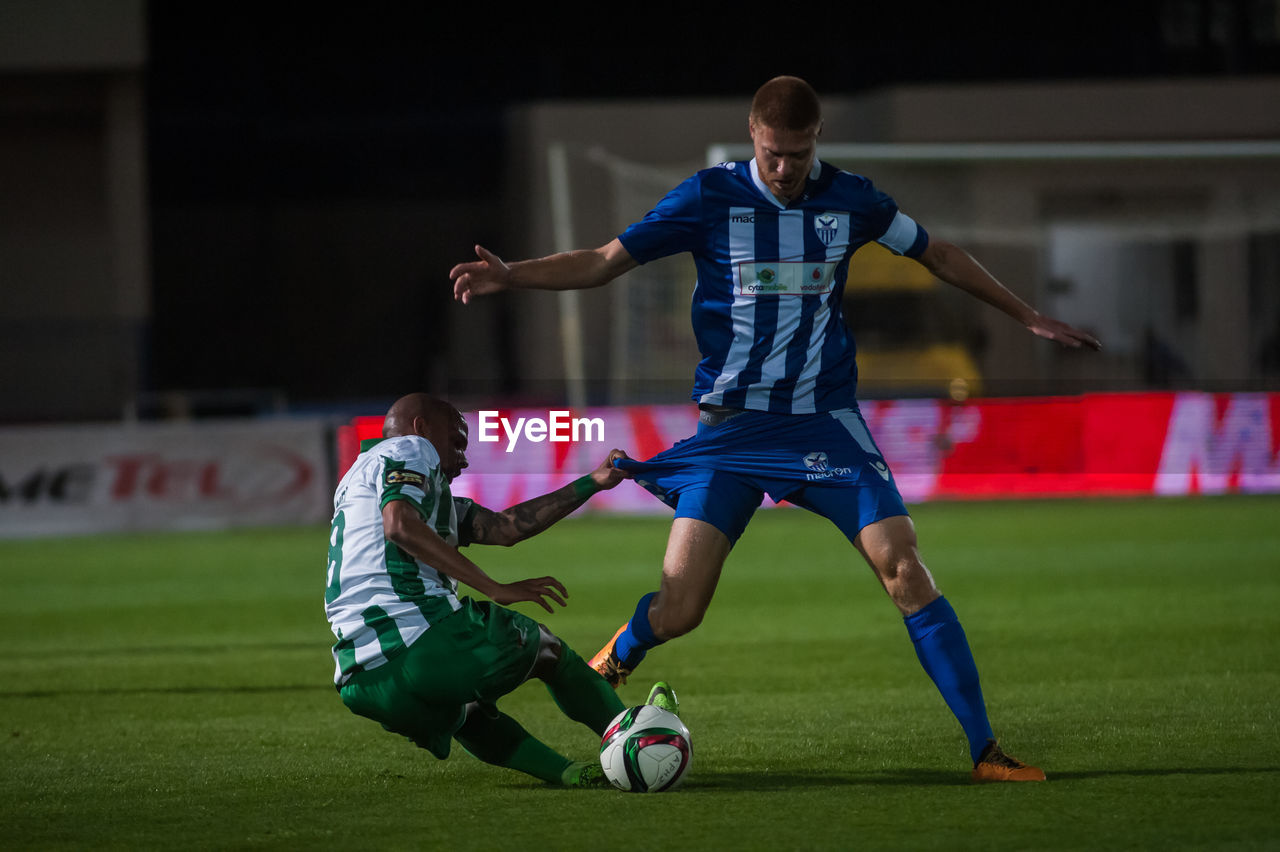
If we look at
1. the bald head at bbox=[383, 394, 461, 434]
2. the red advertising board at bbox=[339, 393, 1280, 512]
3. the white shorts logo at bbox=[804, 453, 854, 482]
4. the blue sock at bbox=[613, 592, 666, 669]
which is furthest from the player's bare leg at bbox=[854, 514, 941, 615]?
the red advertising board at bbox=[339, 393, 1280, 512]

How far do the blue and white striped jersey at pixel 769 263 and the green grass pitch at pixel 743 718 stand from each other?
3.85ft

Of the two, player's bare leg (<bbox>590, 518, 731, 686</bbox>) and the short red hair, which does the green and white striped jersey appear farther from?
the short red hair

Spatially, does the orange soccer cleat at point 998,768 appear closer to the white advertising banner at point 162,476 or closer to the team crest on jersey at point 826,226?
the team crest on jersey at point 826,226

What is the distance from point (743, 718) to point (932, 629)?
1506 millimetres

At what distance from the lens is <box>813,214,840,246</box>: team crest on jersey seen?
4.96m

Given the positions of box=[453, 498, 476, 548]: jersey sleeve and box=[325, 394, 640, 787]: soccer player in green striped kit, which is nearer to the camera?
box=[325, 394, 640, 787]: soccer player in green striped kit

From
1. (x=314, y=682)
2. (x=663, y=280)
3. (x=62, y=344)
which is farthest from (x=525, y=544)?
(x=62, y=344)

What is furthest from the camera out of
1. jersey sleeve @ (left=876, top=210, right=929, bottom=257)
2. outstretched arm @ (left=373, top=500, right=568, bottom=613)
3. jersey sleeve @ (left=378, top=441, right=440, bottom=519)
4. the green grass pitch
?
jersey sleeve @ (left=876, top=210, right=929, bottom=257)

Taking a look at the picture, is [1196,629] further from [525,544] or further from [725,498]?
[525,544]

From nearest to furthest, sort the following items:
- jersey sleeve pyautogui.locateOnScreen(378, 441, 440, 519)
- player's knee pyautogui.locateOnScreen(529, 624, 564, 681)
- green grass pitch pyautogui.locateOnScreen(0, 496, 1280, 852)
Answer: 1. green grass pitch pyautogui.locateOnScreen(0, 496, 1280, 852)
2. jersey sleeve pyautogui.locateOnScreen(378, 441, 440, 519)
3. player's knee pyautogui.locateOnScreen(529, 624, 564, 681)

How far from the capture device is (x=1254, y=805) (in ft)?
13.8

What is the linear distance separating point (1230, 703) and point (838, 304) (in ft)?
7.34

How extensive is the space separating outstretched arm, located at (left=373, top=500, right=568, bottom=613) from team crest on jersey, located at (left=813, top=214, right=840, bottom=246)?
1.34 meters

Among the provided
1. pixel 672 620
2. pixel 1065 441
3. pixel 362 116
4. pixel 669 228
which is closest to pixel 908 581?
pixel 672 620
